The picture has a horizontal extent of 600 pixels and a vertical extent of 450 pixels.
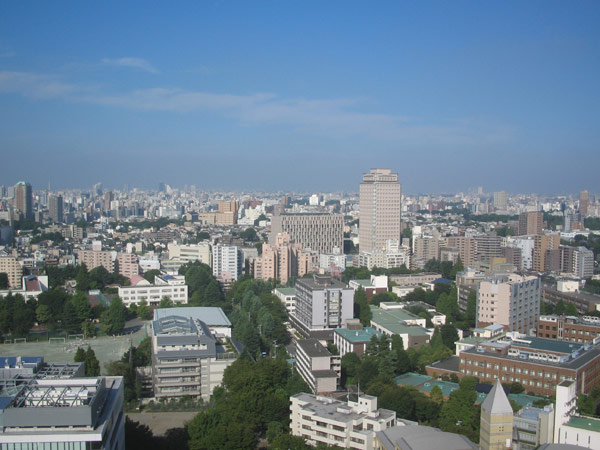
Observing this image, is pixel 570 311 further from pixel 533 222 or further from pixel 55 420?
pixel 533 222

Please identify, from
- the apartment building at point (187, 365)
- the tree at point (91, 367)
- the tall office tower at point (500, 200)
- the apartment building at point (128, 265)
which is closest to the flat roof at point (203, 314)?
the tree at point (91, 367)

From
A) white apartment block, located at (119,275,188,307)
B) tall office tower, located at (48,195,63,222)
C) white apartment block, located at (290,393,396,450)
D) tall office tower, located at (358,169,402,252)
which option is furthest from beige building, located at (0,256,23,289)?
tall office tower, located at (48,195,63,222)

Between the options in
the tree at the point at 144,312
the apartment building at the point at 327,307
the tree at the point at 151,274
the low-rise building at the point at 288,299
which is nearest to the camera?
the apartment building at the point at 327,307

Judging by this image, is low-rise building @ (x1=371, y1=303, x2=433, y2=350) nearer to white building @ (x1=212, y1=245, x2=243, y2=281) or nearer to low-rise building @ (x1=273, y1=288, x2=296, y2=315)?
low-rise building @ (x1=273, y1=288, x2=296, y2=315)

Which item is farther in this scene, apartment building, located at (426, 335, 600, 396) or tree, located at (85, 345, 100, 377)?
tree, located at (85, 345, 100, 377)

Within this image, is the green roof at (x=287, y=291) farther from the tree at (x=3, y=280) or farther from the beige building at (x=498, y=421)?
the beige building at (x=498, y=421)

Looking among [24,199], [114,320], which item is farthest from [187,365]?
[24,199]

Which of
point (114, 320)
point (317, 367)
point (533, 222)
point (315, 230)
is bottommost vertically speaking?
point (114, 320)
